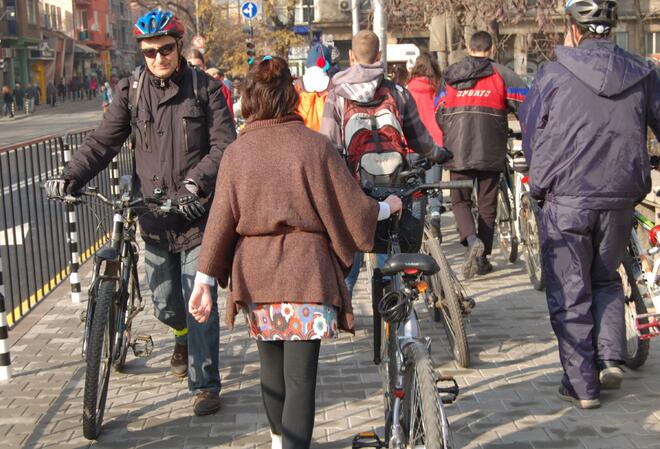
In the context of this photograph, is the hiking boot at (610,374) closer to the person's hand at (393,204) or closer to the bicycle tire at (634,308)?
the bicycle tire at (634,308)

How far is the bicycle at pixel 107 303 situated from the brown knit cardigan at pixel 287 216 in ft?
4.00

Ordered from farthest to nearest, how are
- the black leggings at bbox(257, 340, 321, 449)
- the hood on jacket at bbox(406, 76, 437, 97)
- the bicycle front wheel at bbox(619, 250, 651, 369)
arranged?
the hood on jacket at bbox(406, 76, 437, 97), the bicycle front wheel at bbox(619, 250, 651, 369), the black leggings at bbox(257, 340, 321, 449)

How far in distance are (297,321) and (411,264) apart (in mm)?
485

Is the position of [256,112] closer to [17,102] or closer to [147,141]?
[147,141]

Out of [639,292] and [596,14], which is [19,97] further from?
[596,14]

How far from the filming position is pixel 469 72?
27.4ft

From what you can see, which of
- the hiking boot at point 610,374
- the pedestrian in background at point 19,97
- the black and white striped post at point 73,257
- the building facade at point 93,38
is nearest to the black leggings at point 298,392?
the hiking boot at point 610,374

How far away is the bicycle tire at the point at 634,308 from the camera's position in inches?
228

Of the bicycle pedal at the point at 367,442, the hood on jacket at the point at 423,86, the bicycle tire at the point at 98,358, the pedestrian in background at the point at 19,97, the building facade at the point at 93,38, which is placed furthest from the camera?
the building facade at the point at 93,38

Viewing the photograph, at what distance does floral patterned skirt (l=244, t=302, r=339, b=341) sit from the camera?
3.89 metres

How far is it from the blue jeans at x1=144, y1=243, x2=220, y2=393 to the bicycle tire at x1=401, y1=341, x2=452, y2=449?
166cm

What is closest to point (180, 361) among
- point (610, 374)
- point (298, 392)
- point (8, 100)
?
point (298, 392)

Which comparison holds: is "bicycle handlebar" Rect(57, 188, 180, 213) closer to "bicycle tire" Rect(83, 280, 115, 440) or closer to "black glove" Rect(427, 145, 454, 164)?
"bicycle tire" Rect(83, 280, 115, 440)

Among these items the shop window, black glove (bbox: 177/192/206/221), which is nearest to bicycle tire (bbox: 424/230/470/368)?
black glove (bbox: 177/192/206/221)
